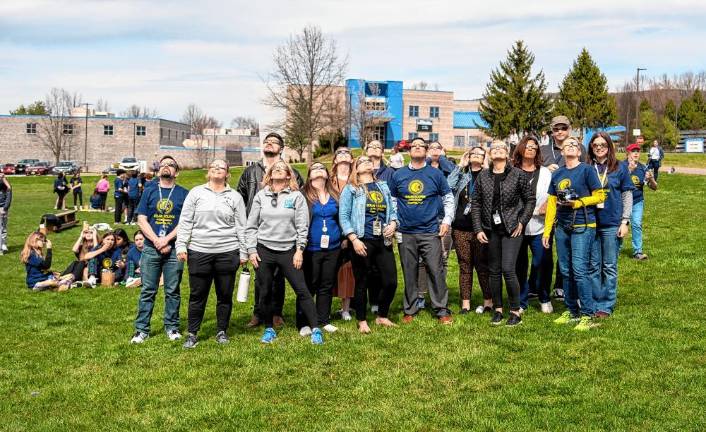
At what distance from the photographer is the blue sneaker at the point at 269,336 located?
772 centimetres

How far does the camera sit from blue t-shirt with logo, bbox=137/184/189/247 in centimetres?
786

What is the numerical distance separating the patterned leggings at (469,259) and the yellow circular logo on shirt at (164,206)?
3.56m

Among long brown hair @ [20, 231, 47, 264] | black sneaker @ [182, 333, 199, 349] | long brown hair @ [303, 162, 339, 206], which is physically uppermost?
long brown hair @ [303, 162, 339, 206]

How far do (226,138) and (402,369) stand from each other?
4312 inches

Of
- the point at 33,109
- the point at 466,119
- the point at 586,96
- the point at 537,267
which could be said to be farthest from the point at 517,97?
the point at 33,109

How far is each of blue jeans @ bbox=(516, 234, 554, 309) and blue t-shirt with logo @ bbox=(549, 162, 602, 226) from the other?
743 mm

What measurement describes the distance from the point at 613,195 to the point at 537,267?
135cm

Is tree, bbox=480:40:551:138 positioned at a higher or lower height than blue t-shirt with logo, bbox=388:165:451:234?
higher

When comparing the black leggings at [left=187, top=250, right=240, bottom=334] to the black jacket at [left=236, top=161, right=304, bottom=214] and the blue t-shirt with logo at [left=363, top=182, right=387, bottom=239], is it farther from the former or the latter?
the blue t-shirt with logo at [left=363, top=182, right=387, bottom=239]

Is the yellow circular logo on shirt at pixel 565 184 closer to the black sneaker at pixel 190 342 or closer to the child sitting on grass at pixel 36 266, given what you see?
the black sneaker at pixel 190 342

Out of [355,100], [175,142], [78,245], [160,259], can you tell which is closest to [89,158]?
[175,142]

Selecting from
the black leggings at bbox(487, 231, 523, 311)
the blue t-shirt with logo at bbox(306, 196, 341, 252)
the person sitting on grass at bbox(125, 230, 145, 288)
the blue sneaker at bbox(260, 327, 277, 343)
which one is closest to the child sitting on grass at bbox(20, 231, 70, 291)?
the person sitting on grass at bbox(125, 230, 145, 288)

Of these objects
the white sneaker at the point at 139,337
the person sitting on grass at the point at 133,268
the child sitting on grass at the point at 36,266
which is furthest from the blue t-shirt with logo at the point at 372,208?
the child sitting on grass at the point at 36,266

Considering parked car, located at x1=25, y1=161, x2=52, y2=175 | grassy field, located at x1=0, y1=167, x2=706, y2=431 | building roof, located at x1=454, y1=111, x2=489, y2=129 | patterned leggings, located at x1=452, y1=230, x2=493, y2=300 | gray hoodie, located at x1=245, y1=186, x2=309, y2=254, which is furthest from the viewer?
building roof, located at x1=454, y1=111, x2=489, y2=129
